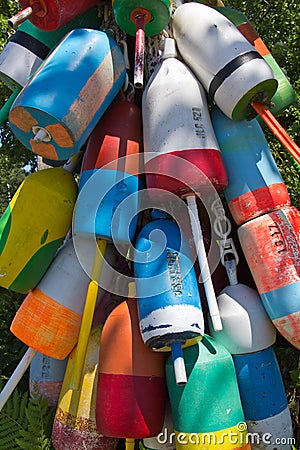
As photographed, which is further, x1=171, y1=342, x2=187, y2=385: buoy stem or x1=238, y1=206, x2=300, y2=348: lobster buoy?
x1=238, y1=206, x2=300, y2=348: lobster buoy

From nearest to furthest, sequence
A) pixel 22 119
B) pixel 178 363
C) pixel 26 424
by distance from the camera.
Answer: pixel 178 363 < pixel 22 119 < pixel 26 424

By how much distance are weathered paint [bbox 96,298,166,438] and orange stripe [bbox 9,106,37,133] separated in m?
0.61

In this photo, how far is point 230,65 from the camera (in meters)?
1.43

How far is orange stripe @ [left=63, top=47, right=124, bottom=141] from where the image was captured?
1369 mm

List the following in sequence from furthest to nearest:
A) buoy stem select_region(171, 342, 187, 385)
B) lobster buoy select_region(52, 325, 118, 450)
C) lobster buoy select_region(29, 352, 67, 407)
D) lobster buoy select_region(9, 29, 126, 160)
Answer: lobster buoy select_region(29, 352, 67, 407) → lobster buoy select_region(52, 325, 118, 450) → lobster buoy select_region(9, 29, 126, 160) → buoy stem select_region(171, 342, 187, 385)

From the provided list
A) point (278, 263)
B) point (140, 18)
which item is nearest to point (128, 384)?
point (278, 263)

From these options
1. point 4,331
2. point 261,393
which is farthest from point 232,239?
point 4,331

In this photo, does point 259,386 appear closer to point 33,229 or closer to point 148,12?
point 33,229

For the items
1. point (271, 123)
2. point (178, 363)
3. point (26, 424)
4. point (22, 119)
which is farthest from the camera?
point (26, 424)

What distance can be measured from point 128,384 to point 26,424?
49 centimetres

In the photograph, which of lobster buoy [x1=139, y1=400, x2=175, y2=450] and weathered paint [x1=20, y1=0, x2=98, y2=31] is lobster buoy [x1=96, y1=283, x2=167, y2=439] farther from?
weathered paint [x1=20, y1=0, x2=98, y2=31]

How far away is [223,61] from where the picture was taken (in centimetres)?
144

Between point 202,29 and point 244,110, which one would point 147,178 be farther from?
point 202,29

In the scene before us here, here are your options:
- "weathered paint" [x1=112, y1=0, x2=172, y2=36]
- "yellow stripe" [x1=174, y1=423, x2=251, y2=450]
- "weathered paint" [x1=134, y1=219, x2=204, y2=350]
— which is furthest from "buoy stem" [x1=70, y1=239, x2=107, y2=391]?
"weathered paint" [x1=112, y1=0, x2=172, y2=36]
